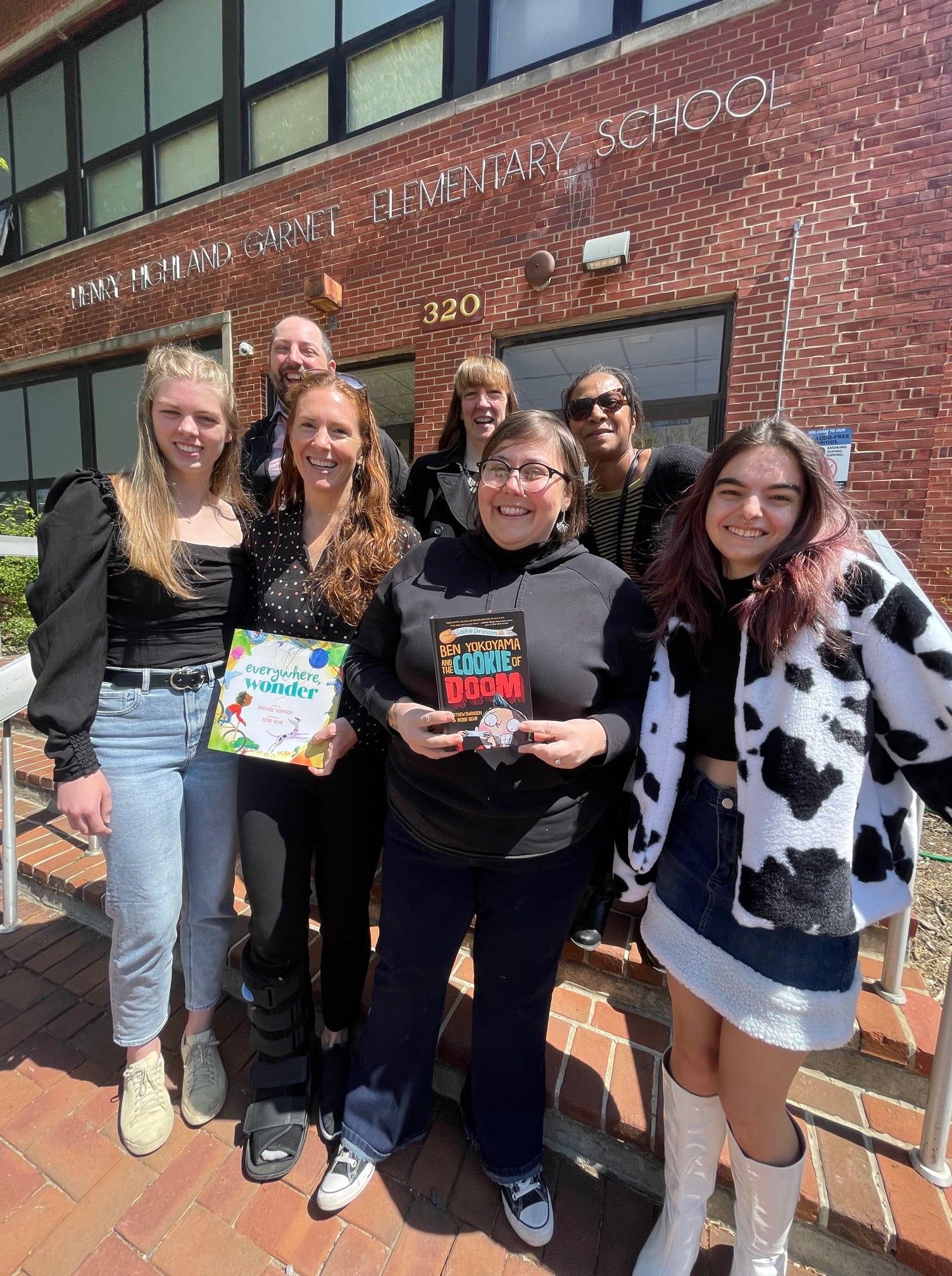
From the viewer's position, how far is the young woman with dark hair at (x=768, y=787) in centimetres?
114

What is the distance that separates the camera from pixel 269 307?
6082 mm

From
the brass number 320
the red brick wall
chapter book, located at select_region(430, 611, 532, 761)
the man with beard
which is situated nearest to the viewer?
chapter book, located at select_region(430, 611, 532, 761)

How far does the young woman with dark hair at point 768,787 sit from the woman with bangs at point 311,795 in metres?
0.81

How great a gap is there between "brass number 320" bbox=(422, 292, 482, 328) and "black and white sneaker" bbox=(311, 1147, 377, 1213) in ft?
18.1

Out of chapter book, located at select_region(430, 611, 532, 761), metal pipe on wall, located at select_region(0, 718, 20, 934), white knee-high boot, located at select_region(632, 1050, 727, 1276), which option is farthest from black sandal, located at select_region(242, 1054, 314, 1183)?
metal pipe on wall, located at select_region(0, 718, 20, 934)

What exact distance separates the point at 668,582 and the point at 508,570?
0.39m

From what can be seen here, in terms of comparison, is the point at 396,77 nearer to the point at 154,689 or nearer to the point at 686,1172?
the point at 154,689

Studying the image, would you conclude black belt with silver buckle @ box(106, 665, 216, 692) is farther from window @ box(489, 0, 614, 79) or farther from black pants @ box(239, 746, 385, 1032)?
window @ box(489, 0, 614, 79)

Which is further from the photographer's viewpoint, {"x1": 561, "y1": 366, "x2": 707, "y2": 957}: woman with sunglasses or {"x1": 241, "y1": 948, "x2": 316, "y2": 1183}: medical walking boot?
{"x1": 561, "y1": 366, "x2": 707, "y2": 957}: woman with sunglasses

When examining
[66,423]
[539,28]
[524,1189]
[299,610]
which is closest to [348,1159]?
[524,1189]

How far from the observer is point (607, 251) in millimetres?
4492

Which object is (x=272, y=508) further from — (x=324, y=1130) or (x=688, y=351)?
(x=688, y=351)

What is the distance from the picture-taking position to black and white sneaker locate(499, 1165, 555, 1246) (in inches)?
59.4

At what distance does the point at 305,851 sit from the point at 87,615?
2.91 feet
